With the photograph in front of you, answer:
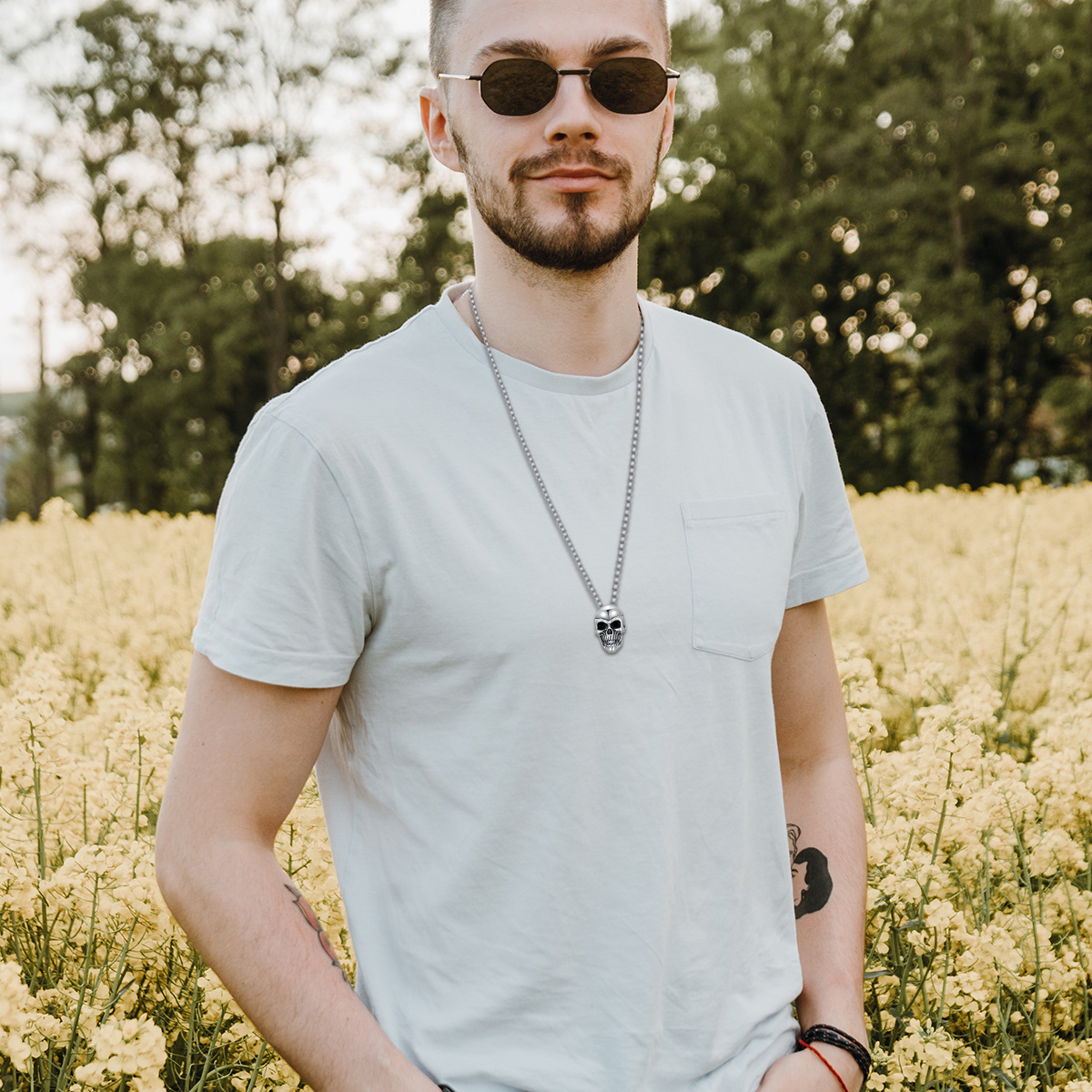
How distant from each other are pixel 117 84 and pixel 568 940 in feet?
88.4

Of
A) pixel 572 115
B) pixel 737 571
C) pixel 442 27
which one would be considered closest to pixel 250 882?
pixel 737 571

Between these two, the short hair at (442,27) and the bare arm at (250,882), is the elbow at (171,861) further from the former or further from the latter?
the short hair at (442,27)

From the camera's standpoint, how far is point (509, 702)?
137cm

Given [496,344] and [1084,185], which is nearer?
[496,344]

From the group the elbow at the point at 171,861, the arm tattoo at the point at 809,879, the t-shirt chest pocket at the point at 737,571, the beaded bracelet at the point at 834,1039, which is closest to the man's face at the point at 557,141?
the t-shirt chest pocket at the point at 737,571

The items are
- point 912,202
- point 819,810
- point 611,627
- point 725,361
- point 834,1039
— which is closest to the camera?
point 611,627

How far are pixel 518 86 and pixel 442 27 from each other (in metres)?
0.20

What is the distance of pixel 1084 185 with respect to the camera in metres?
24.1

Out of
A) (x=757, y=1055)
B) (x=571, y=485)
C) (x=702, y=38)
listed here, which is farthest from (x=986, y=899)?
(x=702, y=38)

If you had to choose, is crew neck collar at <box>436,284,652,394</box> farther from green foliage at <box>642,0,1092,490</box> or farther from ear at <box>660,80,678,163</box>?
green foliage at <box>642,0,1092,490</box>

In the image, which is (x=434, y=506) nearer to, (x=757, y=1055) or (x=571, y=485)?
(x=571, y=485)

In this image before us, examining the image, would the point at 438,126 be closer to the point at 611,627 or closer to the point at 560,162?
the point at 560,162

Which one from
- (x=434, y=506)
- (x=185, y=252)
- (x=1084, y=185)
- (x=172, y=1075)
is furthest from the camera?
(x=185, y=252)

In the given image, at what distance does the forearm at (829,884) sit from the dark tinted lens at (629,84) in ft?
3.51
